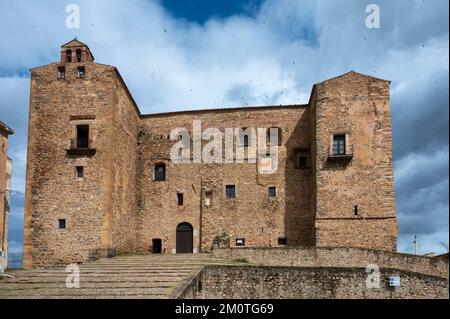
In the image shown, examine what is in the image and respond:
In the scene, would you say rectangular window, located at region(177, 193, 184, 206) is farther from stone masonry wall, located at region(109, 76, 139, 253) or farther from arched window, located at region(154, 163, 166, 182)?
stone masonry wall, located at region(109, 76, 139, 253)

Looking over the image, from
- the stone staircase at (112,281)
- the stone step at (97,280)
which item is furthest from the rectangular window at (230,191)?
the stone step at (97,280)

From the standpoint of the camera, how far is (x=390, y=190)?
77.4 feet

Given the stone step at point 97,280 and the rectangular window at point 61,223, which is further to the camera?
the rectangular window at point 61,223

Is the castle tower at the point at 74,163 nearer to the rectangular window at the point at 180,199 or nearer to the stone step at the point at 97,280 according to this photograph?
the rectangular window at the point at 180,199

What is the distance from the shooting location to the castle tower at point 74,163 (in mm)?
22062

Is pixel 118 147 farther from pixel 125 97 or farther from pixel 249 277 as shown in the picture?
pixel 249 277

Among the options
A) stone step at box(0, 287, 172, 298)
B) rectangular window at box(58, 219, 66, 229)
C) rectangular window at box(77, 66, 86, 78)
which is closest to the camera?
stone step at box(0, 287, 172, 298)

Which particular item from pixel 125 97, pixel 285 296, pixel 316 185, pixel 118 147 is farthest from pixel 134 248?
pixel 285 296

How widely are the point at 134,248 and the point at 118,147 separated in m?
5.66

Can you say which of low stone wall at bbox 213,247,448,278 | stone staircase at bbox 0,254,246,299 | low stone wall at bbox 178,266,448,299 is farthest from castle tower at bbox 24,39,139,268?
low stone wall at bbox 178,266,448,299

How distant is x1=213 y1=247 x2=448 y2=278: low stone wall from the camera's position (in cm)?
2098

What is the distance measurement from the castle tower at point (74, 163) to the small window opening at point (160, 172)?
3473 millimetres

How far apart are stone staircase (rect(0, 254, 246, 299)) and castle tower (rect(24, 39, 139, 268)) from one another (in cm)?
235

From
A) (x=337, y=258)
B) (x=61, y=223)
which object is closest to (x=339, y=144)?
(x=337, y=258)
